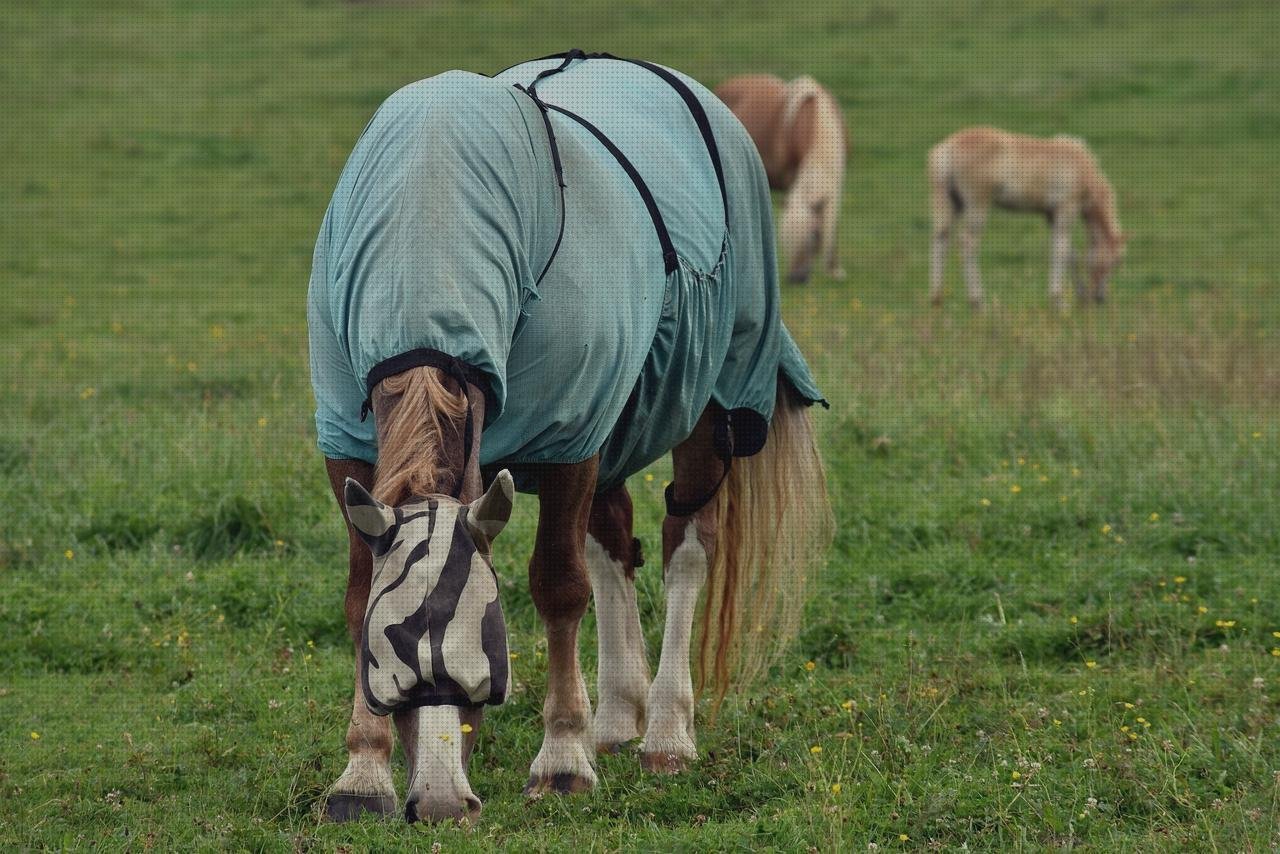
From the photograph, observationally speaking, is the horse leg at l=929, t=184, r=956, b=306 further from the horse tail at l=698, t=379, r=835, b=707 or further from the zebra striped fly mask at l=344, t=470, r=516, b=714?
the zebra striped fly mask at l=344, t=470, r=516, b=714

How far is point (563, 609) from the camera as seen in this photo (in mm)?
3748

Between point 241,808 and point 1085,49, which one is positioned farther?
point 1085,49

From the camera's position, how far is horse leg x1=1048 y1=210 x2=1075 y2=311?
523 inches

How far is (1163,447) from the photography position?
6.62 metres

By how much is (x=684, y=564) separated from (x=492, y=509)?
6.31 feet

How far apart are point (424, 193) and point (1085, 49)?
20.9 m

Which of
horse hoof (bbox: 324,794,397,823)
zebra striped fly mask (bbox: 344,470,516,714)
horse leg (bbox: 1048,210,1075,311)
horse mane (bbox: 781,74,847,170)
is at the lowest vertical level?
horse leg (bbox: 1048,210,1075,311)

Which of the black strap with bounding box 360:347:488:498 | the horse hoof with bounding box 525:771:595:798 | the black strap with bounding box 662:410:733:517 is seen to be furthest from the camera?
the black strap with bounding box 662:410:733:517

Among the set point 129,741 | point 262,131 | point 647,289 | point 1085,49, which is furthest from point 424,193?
point 1085,49

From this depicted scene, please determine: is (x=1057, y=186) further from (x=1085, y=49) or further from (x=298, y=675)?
(x=298, y=675)

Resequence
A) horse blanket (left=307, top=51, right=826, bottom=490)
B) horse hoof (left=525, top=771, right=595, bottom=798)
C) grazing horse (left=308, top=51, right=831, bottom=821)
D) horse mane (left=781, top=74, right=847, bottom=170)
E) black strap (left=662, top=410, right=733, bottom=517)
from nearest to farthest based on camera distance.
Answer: grazing horse (left=308, top=51, right=831, bottom=821) → horse blanket (left=307, top=51, right=826, bottom=490) → horse hoof (left=525, top=771, right=595, bottom=798) → black strap (left=662, top=410, right=733, bottom=517) → horse mane (left=781, top=74, right=847, bottom=170)

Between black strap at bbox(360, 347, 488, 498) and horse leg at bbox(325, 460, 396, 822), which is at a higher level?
black strap at bbox(360, 347, 488, 498)

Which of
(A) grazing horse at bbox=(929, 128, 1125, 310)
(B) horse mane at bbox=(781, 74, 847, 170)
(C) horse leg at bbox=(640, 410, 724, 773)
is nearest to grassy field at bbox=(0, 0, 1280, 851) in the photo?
(C) horse leg at bbox=(640, 410, 724, 773)

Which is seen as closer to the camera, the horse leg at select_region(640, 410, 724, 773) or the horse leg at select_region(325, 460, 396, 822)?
the horse leg at select_region(325, 460, 396, 822)
